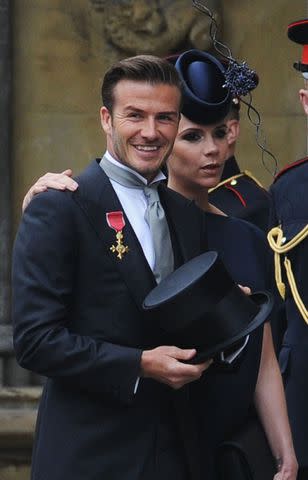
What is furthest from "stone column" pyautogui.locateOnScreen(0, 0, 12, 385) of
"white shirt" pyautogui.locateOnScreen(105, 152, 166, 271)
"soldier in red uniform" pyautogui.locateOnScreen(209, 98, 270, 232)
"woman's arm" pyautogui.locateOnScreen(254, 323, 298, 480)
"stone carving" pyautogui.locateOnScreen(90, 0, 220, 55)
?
"white shirt" pyautogui.locateOnScreen(105, 152, 166, 271)

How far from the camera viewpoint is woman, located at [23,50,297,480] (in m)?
4.32

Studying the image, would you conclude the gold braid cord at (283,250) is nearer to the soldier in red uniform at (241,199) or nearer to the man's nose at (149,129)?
the soldier in red uniform at (241,199)

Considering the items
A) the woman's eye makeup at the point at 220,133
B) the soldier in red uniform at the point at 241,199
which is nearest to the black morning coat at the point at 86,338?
the woman's eye makeup at the point at 220,133

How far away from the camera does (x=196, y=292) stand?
13.3 ft

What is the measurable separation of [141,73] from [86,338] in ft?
2.03

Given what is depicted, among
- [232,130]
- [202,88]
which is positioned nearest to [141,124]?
[202,88]

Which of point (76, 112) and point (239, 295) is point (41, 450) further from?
point (76, 112)

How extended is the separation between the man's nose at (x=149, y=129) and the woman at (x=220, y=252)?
19 centimetres

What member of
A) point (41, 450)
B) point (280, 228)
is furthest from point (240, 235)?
point (41, 450)

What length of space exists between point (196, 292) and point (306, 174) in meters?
1.41

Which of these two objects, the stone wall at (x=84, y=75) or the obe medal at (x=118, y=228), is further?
the stone wall at (x=84, y=75)

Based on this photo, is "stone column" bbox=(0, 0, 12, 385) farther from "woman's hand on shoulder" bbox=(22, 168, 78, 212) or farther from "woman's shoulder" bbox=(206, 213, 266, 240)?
"woman's hand on shoulder" bbox=(22, 168, 78, 212)

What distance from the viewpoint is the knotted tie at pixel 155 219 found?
4176 mm

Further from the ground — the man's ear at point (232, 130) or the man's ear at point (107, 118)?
the man's ear at point (107, 118)
